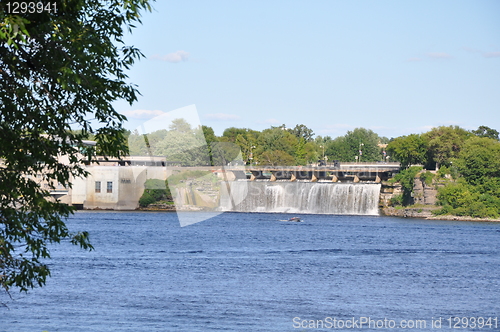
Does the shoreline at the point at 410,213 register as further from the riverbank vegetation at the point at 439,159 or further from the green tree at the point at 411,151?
the green tree at the point at 411,151

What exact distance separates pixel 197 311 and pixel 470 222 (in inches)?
2667

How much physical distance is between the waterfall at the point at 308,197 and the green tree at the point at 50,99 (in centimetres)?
8101

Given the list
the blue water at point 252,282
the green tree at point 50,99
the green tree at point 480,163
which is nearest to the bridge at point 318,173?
the green tree at point 480,163

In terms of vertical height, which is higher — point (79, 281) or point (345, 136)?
point (345, 136)

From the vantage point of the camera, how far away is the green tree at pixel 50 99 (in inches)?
383

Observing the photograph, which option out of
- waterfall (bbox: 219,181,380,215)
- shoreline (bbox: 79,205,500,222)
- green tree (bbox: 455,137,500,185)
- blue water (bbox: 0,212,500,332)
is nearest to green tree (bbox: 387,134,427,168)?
green tree (bbox: 455,137,500,185)

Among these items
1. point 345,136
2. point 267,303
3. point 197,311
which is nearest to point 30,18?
point 197,311

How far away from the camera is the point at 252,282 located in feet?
98.9

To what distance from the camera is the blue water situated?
853 inches

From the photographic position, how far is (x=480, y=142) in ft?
300

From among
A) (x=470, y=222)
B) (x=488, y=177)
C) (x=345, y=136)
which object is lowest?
(x=470, y=222)

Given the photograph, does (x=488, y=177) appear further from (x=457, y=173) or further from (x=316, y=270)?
(x=316, y=270)

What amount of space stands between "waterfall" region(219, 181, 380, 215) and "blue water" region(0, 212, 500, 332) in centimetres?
3201

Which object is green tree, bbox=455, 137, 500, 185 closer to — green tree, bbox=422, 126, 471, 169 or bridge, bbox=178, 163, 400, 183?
green tree, bbox=422, 126, 471, 169
